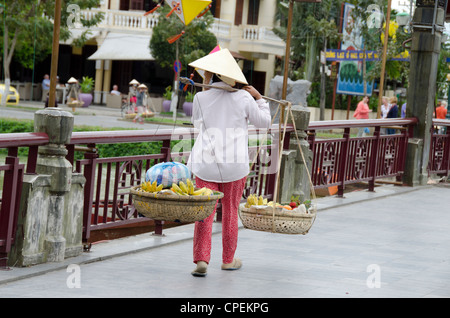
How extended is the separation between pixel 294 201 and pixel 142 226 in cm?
439

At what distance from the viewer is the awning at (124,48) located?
1748 inches

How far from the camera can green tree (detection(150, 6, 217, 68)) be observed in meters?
39.4

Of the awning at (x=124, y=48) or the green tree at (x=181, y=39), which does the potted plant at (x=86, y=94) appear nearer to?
the awning at (x=124, y=48)

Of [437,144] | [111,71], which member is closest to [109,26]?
[111,71]

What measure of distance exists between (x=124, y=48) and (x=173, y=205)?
39.5 meters

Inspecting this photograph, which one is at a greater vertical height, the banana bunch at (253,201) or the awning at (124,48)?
the awning at (124,48)

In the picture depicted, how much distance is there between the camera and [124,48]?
149 ft

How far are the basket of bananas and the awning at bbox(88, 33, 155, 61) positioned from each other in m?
37.1

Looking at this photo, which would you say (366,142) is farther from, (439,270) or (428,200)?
(439,270)

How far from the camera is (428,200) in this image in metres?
13.5

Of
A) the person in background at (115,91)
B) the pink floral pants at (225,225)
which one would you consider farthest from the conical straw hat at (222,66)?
the person in background at (115,91)

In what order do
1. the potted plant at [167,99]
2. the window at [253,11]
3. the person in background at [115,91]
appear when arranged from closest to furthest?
the potted plant at [167,99]
the person in background at [115,91]
the window at [253,11]

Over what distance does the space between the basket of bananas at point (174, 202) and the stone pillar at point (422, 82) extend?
878cm

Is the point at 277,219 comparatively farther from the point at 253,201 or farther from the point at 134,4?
the point at 134,4
